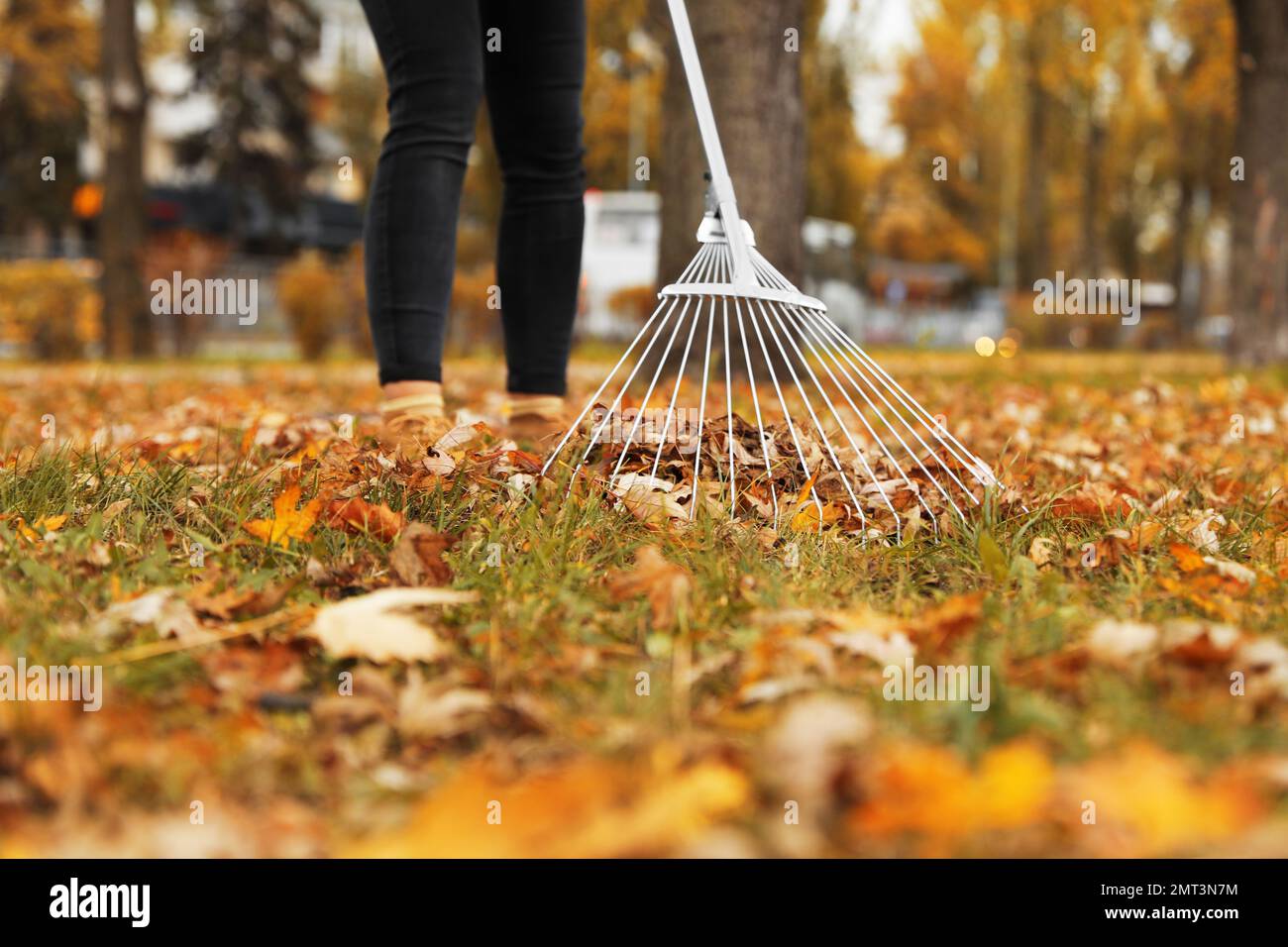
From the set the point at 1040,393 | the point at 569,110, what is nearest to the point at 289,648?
the point at 569,110

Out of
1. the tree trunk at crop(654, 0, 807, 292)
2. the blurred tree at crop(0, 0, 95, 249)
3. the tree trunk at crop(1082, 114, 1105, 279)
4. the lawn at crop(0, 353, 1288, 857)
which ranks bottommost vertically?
the lawn at crop(0, 353, 1288, 857)

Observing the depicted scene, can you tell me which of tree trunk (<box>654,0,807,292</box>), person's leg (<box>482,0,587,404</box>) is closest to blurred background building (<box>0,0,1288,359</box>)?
tree trunk (<box>654,0,807,292</box>)

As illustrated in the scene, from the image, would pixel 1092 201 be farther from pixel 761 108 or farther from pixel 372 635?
pixel 372 635

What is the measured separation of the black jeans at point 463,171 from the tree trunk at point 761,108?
228 centimetres

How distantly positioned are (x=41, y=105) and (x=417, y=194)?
20.1 metres

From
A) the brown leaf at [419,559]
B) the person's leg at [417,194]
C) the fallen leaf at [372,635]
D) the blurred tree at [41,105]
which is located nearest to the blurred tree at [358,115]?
the blurred tree at [41,105]

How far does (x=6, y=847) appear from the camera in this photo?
1.04 meters

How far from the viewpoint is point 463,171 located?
2645 mm

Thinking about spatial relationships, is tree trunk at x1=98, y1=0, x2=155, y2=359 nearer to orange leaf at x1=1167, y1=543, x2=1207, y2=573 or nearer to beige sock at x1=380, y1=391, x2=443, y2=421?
beige sock at x1=380, y1=391, x2=443, y2=421

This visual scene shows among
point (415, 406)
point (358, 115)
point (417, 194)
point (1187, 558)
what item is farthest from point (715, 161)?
point (358, 115)

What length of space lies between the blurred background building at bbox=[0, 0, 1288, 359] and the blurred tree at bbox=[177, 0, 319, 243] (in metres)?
0.05

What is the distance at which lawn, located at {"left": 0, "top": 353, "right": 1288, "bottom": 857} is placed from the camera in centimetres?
104

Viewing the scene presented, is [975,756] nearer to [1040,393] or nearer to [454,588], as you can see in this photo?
[454,588]

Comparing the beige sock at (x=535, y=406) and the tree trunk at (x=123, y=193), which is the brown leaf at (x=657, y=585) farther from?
the tree trunk at (x=123, y=193)
